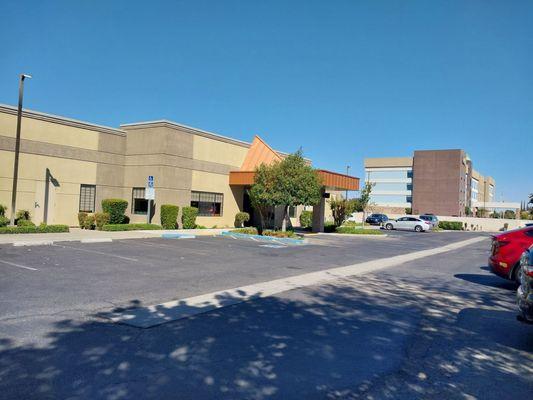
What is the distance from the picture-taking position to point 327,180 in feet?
92.2

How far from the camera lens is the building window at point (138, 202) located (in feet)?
89.0

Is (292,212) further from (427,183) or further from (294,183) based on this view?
(427,183)

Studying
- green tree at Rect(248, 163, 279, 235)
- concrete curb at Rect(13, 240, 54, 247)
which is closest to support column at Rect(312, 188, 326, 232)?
green tree at Rect(248, 163, 279, 235)

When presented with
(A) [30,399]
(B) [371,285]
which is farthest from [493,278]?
(A) [30,399]

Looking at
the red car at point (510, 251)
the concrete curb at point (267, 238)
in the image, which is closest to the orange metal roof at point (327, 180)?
the concrete curb at point (267, 238)

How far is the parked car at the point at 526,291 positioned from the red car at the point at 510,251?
524 centimetres

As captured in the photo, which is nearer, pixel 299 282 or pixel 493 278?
pixel 299 282

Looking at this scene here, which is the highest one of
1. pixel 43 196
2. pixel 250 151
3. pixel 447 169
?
pixel 447 169

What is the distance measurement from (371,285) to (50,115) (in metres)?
20.3

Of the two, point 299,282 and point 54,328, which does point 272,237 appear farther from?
point 54,328

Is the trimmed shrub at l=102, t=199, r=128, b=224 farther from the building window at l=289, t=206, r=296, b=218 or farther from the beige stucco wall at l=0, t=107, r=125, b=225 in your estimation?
the building window at l=289, t=206, r=296, b=218

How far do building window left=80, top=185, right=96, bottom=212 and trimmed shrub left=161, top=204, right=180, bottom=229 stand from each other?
433 cm

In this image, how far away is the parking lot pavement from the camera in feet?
14.5

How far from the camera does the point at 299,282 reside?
1081 cm
